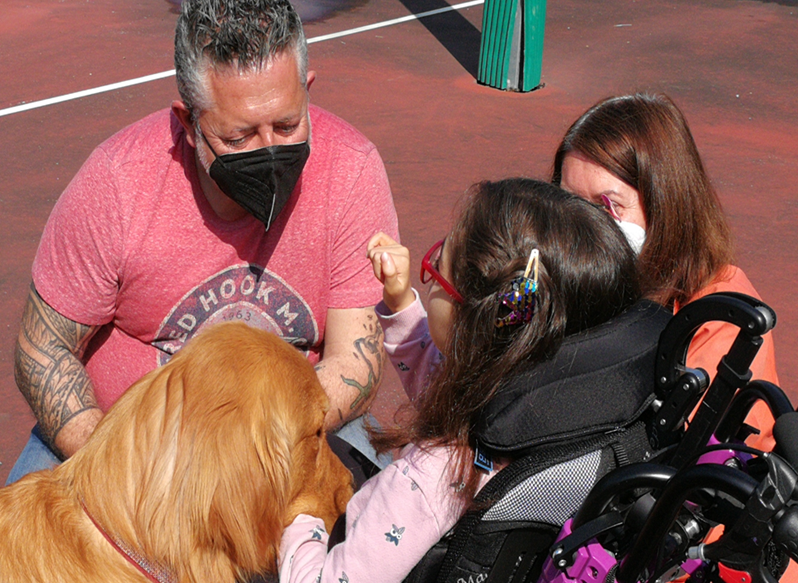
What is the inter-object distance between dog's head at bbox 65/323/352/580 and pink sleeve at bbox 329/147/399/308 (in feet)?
2.43

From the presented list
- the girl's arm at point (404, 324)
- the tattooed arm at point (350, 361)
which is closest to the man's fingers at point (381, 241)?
the girl's arm at point (404, 324)

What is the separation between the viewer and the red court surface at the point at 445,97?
663 cm

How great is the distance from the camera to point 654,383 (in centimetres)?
193

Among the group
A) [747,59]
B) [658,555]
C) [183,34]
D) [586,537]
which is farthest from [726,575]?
[747,59]

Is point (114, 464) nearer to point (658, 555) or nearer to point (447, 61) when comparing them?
point (658, 555)

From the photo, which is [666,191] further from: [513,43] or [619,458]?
[513,43]

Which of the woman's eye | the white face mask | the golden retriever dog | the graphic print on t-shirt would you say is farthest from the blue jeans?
the white face mask

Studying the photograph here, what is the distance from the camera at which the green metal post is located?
958 cm

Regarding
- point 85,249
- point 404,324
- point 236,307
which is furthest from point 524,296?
point 85,249

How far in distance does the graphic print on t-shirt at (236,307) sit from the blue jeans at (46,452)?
1.52ft

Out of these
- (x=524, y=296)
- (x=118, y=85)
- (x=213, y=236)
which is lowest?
(x=118, y=85)

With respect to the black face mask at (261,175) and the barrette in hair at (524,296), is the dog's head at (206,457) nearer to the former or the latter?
the black face mask at (261,175)

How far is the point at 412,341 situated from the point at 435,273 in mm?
527

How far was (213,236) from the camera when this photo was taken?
2.93 meters
